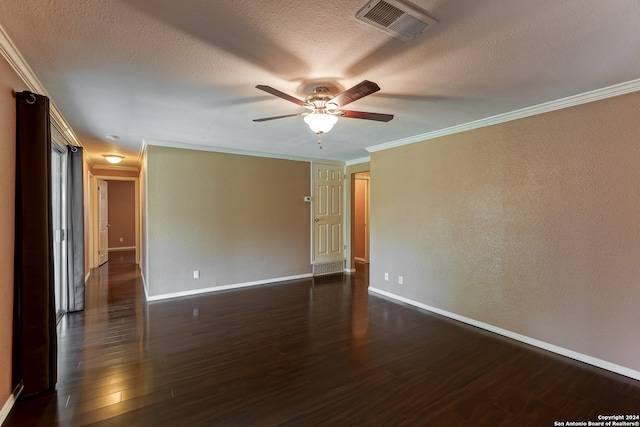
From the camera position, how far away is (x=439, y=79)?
2.28 m

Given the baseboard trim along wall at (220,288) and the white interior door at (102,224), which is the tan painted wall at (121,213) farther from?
the baseboard trim along wall at (220,288)

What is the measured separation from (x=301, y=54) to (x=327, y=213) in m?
4.35

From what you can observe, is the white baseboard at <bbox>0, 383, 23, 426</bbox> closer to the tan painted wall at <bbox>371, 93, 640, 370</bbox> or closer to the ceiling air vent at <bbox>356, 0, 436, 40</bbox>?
the ceiling air vent at <bbox>356, 0, 436, 40</bbox>

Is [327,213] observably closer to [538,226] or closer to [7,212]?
[538,226]

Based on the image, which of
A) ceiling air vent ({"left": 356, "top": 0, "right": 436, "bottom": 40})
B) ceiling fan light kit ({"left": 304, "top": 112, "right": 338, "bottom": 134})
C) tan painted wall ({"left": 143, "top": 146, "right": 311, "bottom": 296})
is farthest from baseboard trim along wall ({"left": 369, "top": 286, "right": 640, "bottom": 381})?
ceiling air vent ({"left": 356, "top": 0, "right": 436, "bottom": 40})

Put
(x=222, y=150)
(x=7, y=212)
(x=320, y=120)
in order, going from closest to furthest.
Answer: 1. (x=7, y=212)
2. (x=320, y=120)
3. (x=222, y=150)

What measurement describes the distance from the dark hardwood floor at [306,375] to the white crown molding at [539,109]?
90.3 inches

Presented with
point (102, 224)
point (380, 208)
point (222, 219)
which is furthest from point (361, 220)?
point (102, 224)

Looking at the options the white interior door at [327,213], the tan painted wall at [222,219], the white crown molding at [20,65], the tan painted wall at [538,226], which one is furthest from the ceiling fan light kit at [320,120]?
the white interior door at [327,213]

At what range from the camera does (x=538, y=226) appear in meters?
2.94

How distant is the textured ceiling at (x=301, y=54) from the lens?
1.51 meters

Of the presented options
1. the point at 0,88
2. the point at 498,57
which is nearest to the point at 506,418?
the point at 498,57

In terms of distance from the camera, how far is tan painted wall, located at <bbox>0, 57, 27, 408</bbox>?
183 cm

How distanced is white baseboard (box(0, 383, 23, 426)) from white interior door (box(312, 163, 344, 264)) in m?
4.34
